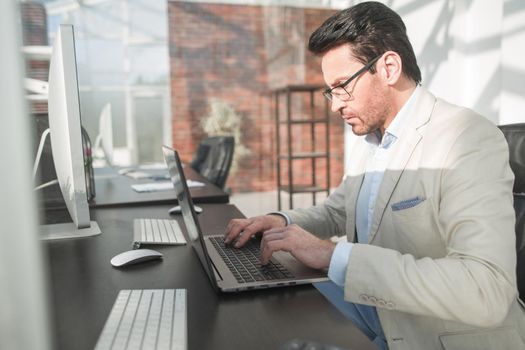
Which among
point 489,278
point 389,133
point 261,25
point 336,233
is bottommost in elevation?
Answer: point 336,233

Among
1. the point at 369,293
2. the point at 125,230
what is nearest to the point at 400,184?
the point at 369,293

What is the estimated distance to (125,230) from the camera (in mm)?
1525

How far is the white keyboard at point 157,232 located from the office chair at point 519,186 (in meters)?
0.90

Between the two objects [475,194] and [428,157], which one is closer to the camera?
[475,194]

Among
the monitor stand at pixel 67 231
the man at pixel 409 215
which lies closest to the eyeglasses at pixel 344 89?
the man at pixel 409 215

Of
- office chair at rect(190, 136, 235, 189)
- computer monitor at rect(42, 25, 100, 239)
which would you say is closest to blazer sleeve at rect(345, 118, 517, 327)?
computer monitor at rect(42, 25, 100, 239)

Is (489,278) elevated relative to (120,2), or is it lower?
lower

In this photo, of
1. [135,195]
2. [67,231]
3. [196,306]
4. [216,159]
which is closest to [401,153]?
[196,306]

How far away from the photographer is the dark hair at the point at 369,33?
1167mm

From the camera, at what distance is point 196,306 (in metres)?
0.86

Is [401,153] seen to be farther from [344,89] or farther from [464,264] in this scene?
[464,264]

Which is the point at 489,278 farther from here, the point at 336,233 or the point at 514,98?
the point at 514,98

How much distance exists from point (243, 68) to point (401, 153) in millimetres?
5441

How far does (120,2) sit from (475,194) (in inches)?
237
